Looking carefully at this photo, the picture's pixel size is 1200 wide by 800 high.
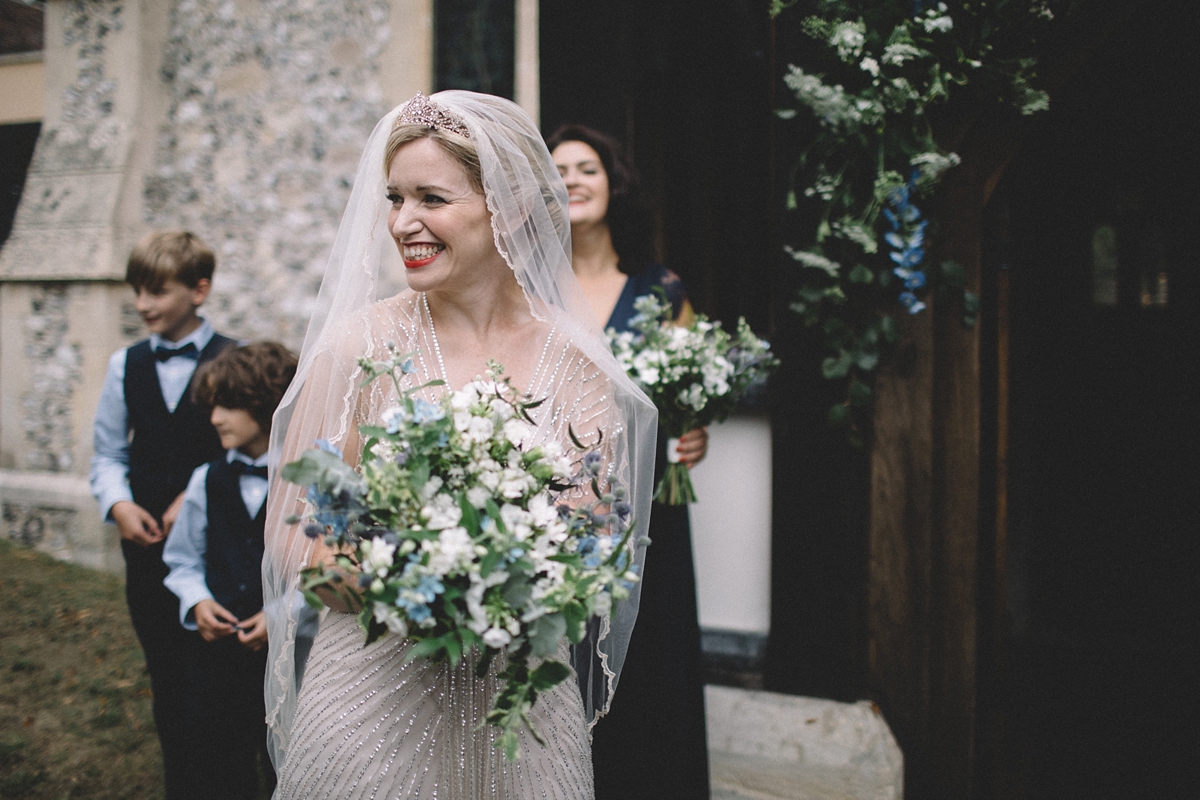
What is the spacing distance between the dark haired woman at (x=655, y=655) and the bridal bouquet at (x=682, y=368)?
0.11 meters

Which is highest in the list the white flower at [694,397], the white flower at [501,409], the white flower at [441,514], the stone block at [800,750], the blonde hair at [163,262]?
the blonde hair at [163,262]

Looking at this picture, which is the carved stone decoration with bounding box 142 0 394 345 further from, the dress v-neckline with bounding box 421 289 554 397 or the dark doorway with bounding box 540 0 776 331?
the dress v-neckline with bounding box 421 289 554 397

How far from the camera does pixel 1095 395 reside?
5164 millimetres

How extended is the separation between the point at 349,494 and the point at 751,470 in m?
2.83

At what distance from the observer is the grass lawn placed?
3107 millimetres

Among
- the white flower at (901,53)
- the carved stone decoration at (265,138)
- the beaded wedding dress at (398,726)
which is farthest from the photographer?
the carved stone decoration at (265,138)

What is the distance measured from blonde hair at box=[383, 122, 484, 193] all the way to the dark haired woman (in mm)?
1088

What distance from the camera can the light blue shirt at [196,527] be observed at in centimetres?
246

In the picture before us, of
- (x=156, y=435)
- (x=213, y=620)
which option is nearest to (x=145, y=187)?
(x=156, y=435)

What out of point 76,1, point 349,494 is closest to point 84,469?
point 76,1

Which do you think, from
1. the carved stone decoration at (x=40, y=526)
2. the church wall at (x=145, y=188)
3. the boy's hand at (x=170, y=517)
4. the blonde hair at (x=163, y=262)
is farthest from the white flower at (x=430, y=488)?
the carved stone decoration at (x=40, y=526)

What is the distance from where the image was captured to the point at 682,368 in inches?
101

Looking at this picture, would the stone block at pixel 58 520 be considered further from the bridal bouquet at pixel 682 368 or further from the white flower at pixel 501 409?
the white flower at pixel 501 409

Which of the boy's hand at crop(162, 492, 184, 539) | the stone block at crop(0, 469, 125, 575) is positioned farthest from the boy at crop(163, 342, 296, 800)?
the stone block at crop(0, 469, 125, 575)
